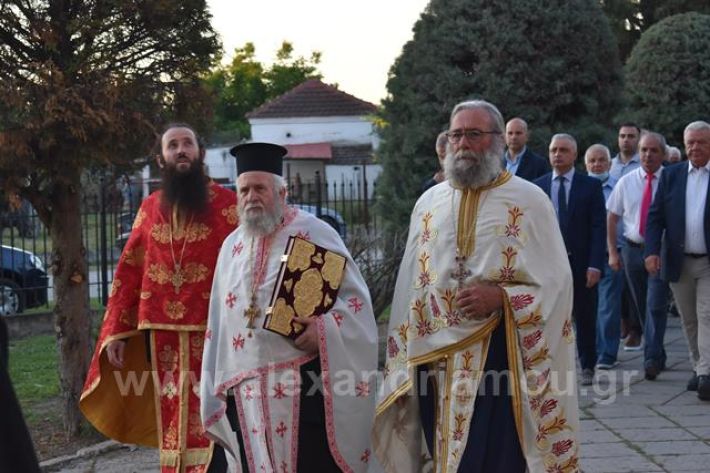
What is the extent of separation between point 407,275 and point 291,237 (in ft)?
1.91

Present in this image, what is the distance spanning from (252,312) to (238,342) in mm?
173

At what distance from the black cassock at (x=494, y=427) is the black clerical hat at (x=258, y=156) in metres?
1.32

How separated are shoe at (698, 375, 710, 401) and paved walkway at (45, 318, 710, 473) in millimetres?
52

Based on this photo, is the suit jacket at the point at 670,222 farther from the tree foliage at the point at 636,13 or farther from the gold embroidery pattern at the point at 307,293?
the tree foliage at the point at 636,13

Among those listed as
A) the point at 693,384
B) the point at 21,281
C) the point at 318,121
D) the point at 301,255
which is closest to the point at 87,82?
the point at 301,255

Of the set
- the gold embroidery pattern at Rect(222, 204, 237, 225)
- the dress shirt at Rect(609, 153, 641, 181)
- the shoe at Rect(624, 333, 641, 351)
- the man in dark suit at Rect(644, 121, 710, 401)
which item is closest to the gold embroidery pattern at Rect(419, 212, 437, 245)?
the gold embroidery pattern at Rect(222, 204, 237, 225)

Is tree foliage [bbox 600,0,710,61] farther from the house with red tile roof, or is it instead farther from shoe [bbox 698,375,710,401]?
the house with red tile roof

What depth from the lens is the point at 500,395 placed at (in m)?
5.31

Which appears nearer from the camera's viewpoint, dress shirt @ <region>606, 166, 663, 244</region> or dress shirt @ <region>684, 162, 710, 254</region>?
dress shirt @ <region>684, 162, 710, 254</region>

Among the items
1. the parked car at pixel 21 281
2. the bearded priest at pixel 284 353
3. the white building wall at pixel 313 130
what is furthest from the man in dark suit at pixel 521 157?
the white building wall at pixel 313 130

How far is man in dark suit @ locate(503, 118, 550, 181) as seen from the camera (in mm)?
9484

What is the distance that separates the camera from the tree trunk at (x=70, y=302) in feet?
28.1

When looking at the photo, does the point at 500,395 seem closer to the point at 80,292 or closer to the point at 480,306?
the point at 480,306

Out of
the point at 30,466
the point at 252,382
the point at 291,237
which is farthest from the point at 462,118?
the point at 30,466
